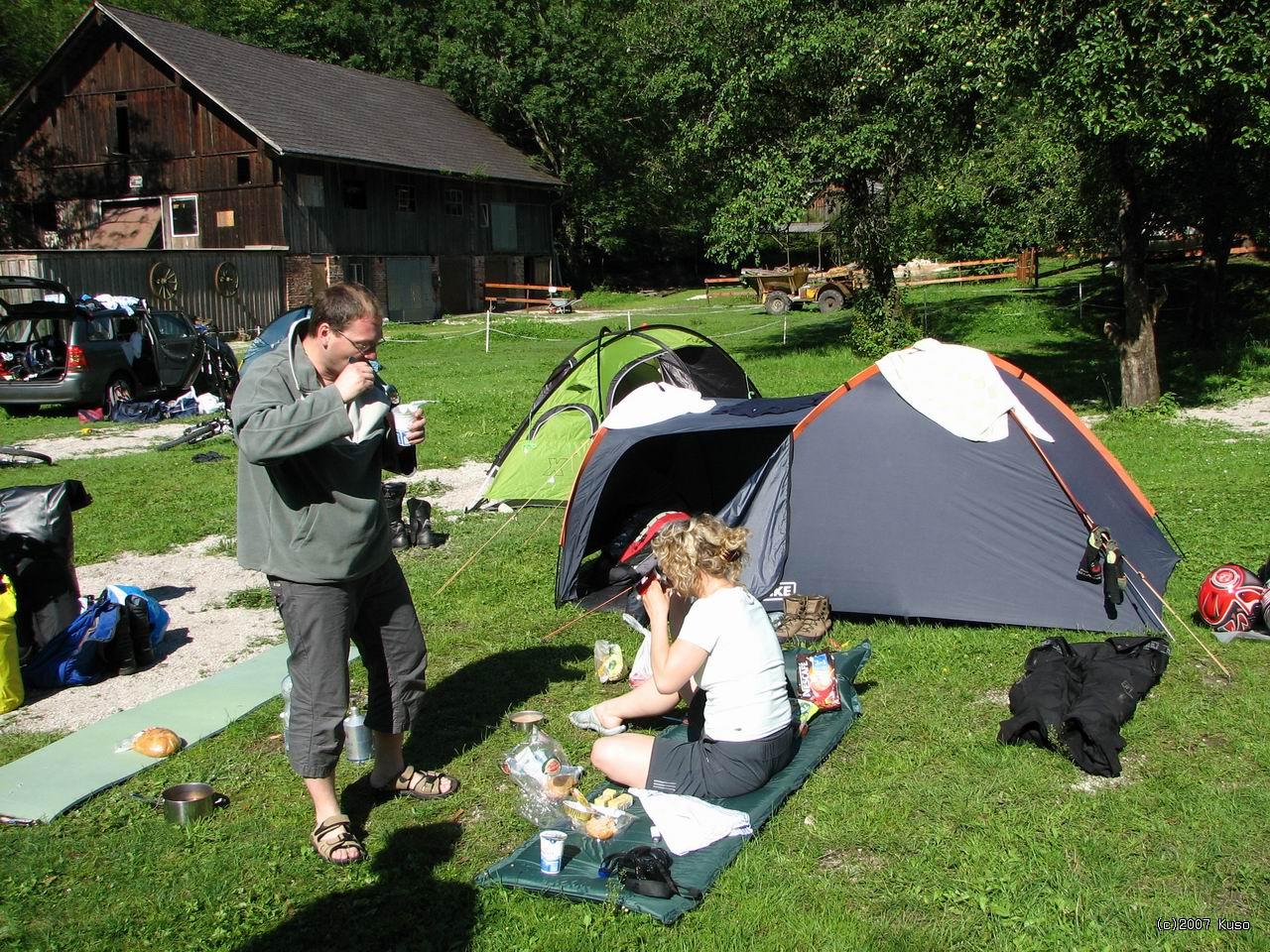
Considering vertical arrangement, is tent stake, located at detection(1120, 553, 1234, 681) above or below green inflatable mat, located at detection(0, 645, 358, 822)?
above

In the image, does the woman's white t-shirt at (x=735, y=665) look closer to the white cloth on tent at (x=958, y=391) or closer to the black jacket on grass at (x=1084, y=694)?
the black jacket on grass at (x=1084, y=694)

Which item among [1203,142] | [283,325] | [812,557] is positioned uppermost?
[1203,142]

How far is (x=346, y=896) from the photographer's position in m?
3.71

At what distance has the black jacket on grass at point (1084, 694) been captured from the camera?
177 inches

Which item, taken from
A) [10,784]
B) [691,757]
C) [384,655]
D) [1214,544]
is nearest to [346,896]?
[384,655]

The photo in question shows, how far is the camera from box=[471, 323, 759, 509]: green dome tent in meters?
9.25

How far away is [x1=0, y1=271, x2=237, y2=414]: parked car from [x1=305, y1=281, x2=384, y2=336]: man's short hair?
39.7ft

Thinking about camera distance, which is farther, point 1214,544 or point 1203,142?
point 1203,142

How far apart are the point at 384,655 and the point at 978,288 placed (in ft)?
88.2

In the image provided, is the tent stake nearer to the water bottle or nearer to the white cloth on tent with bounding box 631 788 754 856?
the white cloth on tent with bounding box 631 788 754 856

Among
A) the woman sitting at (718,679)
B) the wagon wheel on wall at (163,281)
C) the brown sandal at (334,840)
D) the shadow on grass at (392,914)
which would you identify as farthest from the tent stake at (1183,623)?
the wagon wheel on wall at (163,281)

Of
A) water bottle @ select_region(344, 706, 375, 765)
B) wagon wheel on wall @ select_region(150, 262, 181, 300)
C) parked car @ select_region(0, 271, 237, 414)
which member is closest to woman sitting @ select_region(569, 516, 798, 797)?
water bottle @ select_region(344, 706, 375, 765)

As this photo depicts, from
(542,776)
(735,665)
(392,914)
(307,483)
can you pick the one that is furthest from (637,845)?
(307,483)

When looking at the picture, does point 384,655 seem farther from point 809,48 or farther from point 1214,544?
point 809,48
